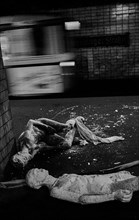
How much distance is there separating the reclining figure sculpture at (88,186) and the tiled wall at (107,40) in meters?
5.55

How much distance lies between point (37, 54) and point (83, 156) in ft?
13.2

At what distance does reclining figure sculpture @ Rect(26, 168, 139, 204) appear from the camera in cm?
256

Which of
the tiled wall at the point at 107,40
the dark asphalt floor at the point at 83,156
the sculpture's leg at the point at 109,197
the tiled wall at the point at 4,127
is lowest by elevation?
the dark asphalt floor at the point at 83,156

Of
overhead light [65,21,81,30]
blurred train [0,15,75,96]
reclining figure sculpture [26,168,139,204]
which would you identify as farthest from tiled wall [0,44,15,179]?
overhead light [65,21,81,30]

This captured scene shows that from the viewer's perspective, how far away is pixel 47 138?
13.5 feet

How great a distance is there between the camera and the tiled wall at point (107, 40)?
6.91m

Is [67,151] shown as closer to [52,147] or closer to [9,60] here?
[52,147]

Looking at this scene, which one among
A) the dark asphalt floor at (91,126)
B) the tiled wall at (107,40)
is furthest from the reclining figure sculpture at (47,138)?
the tiled wall at (107,40)

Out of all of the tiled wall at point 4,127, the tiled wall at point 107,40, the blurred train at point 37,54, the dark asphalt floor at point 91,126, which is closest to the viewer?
the tiled wall at point 4,127

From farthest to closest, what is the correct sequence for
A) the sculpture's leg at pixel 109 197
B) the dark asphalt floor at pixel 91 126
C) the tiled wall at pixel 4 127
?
1. the dark asphalt floor at pixel 91 126
2. the tiled wall at pixel 4 127
3. the sculpture's leg at pixel 109 197

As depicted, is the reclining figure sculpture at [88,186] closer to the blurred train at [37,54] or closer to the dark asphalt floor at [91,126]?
the dark asphalt floor at [91,126]

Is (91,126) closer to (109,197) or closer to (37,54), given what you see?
(109,197)

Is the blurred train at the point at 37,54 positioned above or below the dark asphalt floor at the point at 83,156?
above

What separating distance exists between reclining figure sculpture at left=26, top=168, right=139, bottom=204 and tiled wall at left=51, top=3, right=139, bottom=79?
555 cm
